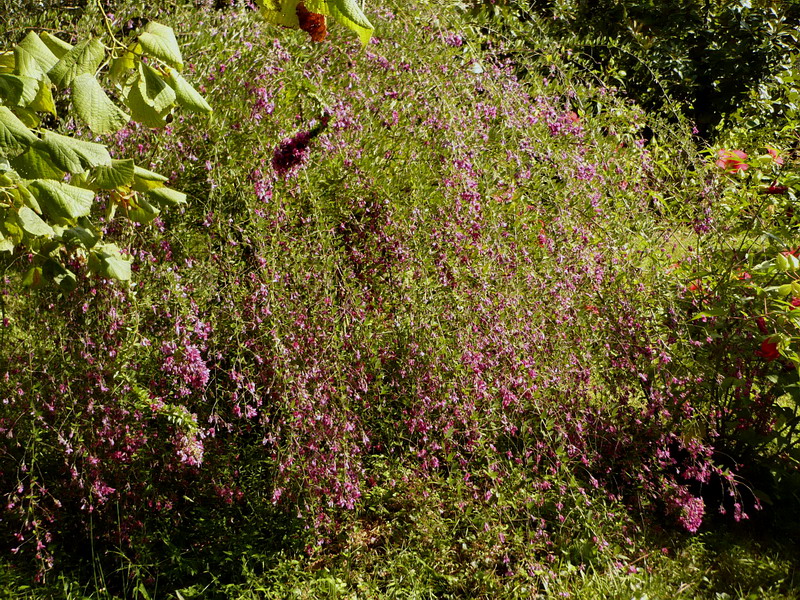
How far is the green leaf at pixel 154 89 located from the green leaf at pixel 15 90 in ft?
0.55

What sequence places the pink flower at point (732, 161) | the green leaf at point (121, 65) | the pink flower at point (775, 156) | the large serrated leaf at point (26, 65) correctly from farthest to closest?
1. the pink flower at point (732, 161)
2. the pink flower at point (775, 156)
3. the green leaf at point (121, 65)
4. the large serrated leaf at point (26, 65)

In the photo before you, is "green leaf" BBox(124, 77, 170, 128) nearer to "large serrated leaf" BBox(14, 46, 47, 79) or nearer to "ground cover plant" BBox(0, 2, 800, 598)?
"large serrated leaf" BBox(14, 46, 47, 79)

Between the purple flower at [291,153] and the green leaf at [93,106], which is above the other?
the green leaf at [93,106]

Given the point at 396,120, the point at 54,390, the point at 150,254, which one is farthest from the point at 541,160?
the point at 54,390

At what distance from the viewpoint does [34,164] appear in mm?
1196

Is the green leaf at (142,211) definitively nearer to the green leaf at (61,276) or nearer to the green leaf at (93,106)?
the green leaf at (61,276)

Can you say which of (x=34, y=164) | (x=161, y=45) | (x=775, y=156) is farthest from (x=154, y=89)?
(x=775, y=156)

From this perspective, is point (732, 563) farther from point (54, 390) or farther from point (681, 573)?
point (54, 390)

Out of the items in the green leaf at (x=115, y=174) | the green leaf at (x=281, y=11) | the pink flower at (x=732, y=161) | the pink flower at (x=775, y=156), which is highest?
the pink flower at (x=775, y=156)

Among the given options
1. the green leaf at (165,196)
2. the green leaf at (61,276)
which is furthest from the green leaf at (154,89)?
the green leaf at (61,276)

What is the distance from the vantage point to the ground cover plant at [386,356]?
2.56 meters

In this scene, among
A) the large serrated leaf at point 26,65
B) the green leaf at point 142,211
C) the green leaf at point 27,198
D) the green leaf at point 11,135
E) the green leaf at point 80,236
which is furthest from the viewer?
the green leaf at point 142,211

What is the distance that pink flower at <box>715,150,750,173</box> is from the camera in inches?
136

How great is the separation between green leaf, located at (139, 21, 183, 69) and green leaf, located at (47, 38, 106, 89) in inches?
3.0
